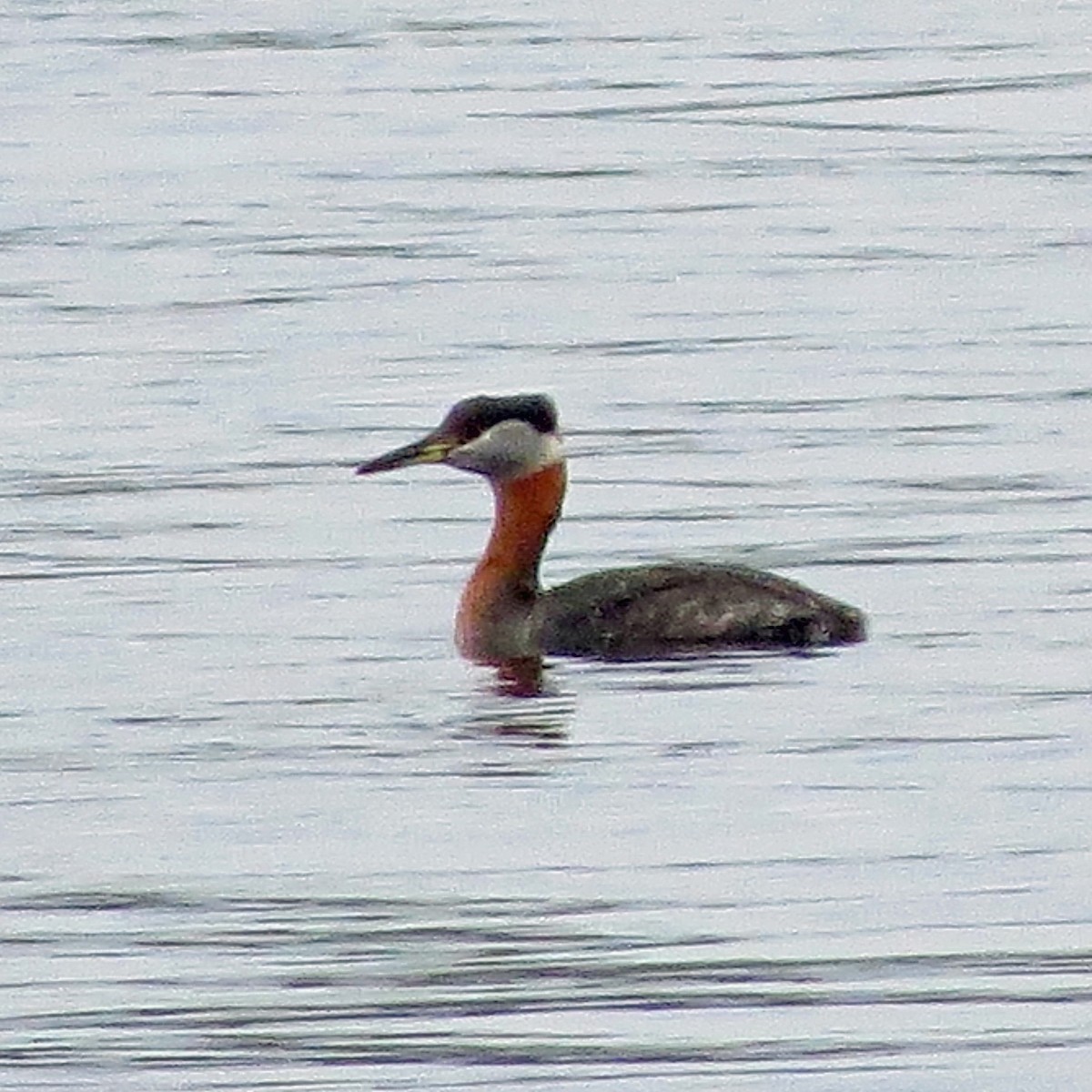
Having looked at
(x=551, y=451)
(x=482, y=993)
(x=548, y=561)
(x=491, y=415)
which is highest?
(x=491, y=415)

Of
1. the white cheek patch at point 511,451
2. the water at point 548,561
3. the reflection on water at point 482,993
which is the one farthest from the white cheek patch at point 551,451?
the reflection on water at point 482,993

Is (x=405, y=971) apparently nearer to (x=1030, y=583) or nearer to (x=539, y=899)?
(x=539, y=899)

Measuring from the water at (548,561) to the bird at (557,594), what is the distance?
0.41 feet

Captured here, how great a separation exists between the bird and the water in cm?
12

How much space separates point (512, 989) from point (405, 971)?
0.31 metres

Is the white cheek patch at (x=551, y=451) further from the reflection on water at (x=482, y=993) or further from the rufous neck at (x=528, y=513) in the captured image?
the reflection on water at (x=482, y=993)

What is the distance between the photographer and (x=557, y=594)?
16.6 m

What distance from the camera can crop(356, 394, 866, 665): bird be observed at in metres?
16.1

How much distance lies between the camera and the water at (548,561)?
37.8 ft

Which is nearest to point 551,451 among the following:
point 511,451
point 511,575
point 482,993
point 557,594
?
point 511,451

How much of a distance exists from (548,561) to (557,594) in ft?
5.50

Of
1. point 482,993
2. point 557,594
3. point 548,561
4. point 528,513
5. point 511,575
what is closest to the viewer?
point 482,993

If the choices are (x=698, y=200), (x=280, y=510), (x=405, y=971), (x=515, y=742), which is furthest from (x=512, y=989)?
(x=698, y=200)

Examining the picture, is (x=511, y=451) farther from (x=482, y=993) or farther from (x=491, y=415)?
(x=482, y=993)
